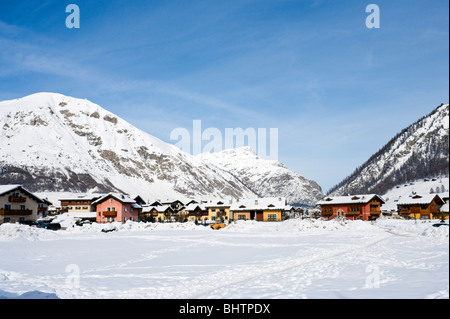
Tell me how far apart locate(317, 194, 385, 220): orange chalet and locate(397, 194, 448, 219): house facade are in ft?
25.6

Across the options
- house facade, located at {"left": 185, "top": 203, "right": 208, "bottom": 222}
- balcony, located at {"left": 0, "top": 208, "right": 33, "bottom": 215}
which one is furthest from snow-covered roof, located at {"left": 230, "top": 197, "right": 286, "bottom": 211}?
balcony, located at {"left": 0, "top": 208, "right": 33, "bottom": 215}

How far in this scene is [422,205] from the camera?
10150cm

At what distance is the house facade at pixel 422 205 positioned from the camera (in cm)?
9812

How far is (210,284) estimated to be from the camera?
1495 centimetres

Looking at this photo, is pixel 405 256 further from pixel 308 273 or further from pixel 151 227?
pixel 151 227

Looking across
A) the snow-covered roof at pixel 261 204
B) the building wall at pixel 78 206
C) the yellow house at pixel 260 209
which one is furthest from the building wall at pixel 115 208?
the building wall at pixel 78 206

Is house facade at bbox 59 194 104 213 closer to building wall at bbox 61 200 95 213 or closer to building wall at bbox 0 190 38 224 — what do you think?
building wall at bbox 61 200 95 213

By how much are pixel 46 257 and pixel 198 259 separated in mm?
11757

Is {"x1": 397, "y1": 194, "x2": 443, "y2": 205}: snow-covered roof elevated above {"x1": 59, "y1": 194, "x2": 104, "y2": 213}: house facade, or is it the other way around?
{"x1": 397, "y1": 194, "x2": 443, "y2": 205}: snow-covered roof

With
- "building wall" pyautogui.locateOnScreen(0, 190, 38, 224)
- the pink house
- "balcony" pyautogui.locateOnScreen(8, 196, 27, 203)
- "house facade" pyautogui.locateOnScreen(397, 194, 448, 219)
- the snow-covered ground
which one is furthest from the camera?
"house facade" pyautogui.locateOnScreen(397, 194, 448, 219)

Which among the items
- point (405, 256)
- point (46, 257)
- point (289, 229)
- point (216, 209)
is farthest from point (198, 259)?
point (216, 209)

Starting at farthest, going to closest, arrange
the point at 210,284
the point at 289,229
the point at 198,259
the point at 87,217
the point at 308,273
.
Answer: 1. the point at 87,217
2. the point at 289,229
3. the point at 198,259
4. the point at 308,273
5. the point at 210,284

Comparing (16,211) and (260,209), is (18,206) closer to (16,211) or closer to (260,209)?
(16,211)

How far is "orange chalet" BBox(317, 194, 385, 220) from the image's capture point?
350ft
